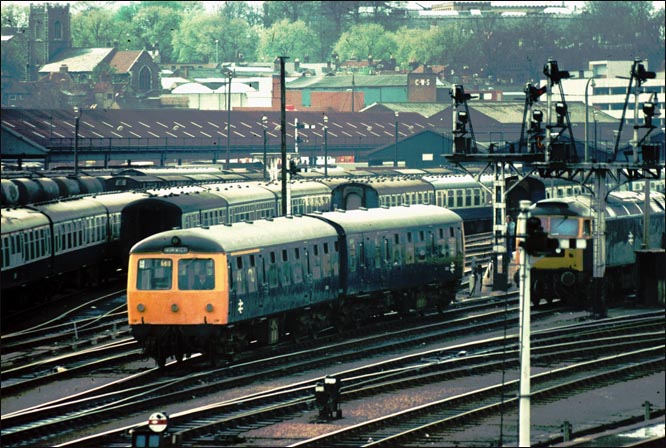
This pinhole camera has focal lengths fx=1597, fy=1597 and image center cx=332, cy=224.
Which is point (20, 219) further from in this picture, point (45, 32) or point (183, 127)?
point (183, 127)

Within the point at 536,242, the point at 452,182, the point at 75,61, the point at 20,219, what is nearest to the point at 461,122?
the point at 20,219

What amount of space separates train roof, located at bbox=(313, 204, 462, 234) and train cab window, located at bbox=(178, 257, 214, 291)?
811 cm

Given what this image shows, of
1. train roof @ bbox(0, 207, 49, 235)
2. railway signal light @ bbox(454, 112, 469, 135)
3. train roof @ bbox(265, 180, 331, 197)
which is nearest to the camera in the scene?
train roof @ bbox(0, 207, 49, 235)

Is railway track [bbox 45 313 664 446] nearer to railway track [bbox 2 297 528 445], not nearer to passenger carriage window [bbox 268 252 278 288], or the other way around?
railway track [bbox 2 297 528 445]

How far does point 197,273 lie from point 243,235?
2.44 meters

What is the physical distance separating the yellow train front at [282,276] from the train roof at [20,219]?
8983 mm

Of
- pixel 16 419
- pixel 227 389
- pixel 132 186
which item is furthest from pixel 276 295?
pixel 132 186

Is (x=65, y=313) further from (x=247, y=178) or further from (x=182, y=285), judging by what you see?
(x=247, y=178)

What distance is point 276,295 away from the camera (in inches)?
1545

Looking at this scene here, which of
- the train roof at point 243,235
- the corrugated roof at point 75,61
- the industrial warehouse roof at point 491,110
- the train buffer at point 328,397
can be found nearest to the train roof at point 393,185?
the train roof at point 243,235

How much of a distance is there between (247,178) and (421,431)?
206ft

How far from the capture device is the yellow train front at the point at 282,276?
36094 millimetres

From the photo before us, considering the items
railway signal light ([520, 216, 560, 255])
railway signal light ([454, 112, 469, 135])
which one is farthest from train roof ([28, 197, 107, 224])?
railway signal light ([520, 216, 560, 255])

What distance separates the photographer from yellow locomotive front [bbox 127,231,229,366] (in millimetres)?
35938
